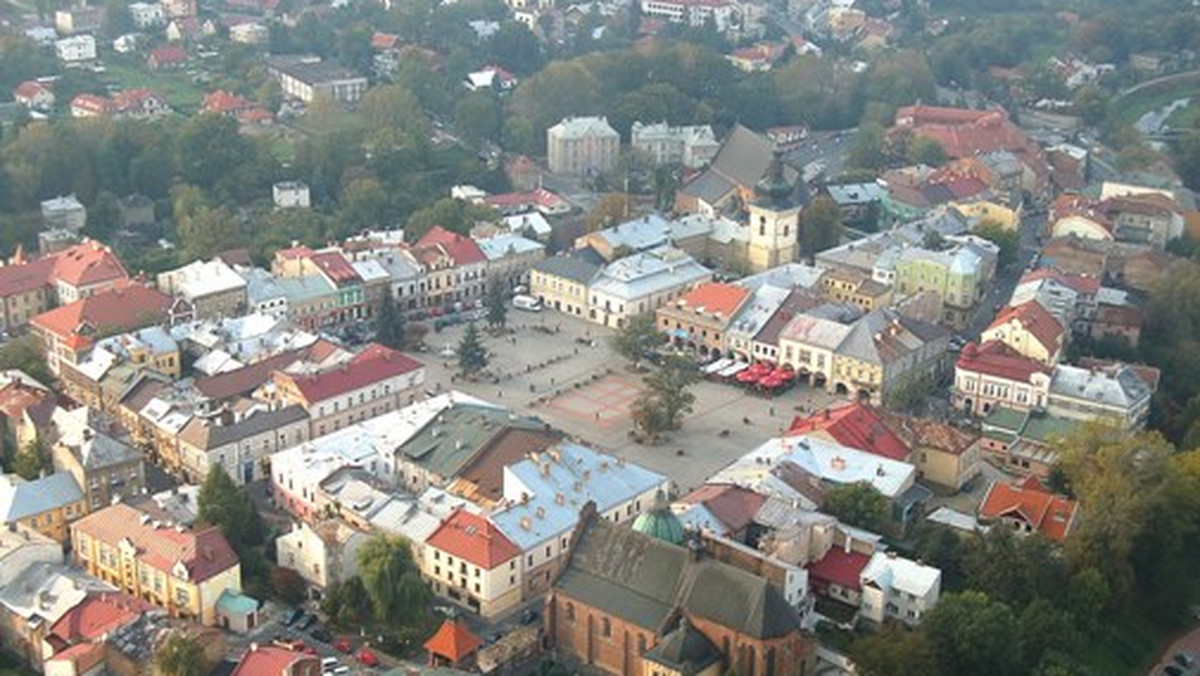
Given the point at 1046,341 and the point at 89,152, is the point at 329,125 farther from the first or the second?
the point at 1046,341

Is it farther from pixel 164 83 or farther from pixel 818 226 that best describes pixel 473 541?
pixel 164 83

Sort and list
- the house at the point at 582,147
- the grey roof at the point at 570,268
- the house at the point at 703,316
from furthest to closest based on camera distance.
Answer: the house at the point at 582,147, the grey roof at the point at 570,268, the house at the point at 703,316

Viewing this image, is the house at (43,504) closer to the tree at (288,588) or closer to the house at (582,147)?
the tree at (288,588)

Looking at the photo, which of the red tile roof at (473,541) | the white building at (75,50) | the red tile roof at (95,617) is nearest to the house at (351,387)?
the red tile roof at (473,541)

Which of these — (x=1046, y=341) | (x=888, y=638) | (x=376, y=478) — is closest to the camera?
(x=888, y=638)

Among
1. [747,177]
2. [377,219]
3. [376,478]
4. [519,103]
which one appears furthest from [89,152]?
[376,478]

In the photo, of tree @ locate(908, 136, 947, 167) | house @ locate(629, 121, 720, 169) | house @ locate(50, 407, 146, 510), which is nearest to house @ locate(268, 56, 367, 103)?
house @ locate(629, 121, 720, 169)
